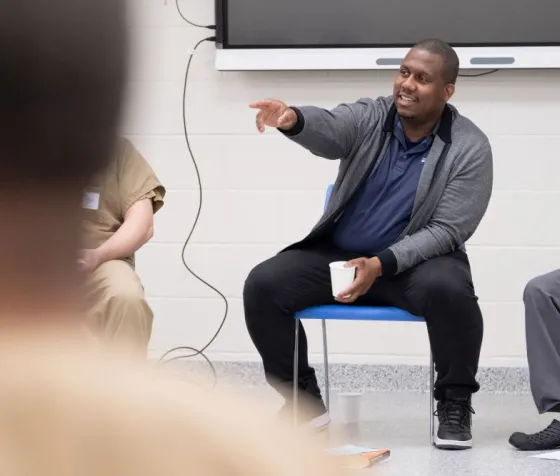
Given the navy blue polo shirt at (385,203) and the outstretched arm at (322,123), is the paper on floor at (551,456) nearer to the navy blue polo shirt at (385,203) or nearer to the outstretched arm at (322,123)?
the navy blue polo shirt at (385,203)

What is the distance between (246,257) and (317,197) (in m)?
0.36

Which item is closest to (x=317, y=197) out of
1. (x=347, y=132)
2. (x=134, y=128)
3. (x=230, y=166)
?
(x=230, y=166)

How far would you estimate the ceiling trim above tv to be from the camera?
364 cm

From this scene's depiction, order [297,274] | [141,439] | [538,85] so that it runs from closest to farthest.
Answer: [141,439] → [297,274] → [538,85]

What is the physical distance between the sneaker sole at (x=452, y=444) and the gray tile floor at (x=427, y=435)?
21 millimetres

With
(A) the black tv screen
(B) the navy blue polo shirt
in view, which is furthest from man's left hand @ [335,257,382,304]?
(A) the black tv screen

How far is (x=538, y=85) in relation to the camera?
12.2 feet

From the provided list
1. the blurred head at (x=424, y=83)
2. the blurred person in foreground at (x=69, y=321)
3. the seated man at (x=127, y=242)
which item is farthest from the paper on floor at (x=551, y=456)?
the blurred person in foreground at (x=69, y=321)

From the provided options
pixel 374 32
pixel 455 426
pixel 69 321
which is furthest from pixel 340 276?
pixel 69 321

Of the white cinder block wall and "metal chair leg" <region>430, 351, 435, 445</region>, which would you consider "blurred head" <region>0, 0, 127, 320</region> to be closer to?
"metal chair leg" <region>430, 351, 435, 445</region>

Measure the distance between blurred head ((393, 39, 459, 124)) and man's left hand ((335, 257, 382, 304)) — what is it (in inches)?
19.6

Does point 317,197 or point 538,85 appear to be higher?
point 538,85

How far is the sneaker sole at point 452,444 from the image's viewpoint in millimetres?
2971

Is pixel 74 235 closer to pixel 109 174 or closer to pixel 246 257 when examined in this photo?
pixel 109 174
